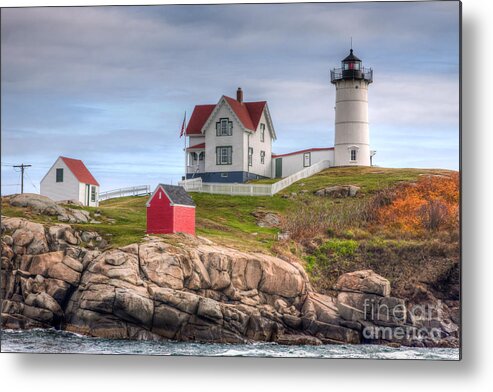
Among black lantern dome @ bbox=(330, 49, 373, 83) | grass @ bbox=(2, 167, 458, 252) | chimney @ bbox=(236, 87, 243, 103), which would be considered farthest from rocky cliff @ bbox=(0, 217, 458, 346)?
black lantern dome @ bbox=(330, 49, 373, 83)

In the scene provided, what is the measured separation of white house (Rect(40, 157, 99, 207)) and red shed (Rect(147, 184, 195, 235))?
179 centimetres

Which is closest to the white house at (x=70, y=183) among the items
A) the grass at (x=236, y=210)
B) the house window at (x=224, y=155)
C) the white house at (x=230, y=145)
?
the grass at (x=236, y=210)

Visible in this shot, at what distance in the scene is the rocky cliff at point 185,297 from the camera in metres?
18.8

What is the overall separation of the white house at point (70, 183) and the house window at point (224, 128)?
13.3 feet

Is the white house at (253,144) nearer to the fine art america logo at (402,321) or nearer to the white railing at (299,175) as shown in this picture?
the white railing at (299,175)

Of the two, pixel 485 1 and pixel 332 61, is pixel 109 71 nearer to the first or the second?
pixel 332 61

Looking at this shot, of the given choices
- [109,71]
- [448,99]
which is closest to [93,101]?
[109,71]

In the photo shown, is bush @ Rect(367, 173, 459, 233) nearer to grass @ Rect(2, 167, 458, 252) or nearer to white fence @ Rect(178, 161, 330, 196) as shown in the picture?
grass @ Rect(2, 167, 458, 252)

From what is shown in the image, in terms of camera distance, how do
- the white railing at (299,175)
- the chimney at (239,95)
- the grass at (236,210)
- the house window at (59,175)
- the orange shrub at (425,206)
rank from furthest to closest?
the white railing at (299,175), the house window at (59,175), the chimney at (239,95), the grass at (236,210), the orange shrub at (425,206)

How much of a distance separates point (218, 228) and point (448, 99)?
588 centimetres

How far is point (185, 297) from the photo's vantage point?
1912 centimetres

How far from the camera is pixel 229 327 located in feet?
62.0

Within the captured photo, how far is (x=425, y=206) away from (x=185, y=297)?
5.16 m

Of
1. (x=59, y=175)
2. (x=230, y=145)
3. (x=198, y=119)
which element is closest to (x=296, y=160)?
Answer: (x=230, y=145)
